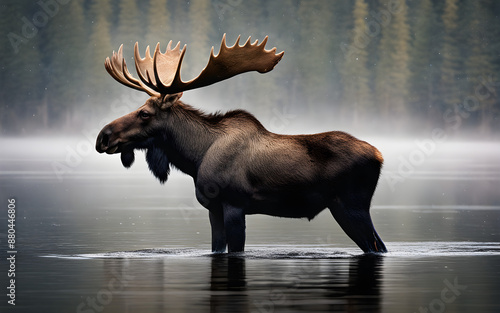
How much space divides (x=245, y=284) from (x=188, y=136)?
3.67 m

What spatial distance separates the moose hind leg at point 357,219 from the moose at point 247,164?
1 centimetres

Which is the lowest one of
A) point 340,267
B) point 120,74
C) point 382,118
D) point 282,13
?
point 340,267

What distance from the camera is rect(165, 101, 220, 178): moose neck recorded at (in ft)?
49.4

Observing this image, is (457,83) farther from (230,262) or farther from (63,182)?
(230,262)

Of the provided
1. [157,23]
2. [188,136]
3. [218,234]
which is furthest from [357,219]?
[157,23]

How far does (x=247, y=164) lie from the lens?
48.1ft

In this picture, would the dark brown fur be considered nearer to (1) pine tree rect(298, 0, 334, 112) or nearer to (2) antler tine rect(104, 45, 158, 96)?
(2) antler tine rect(104, 45, 158, 96)

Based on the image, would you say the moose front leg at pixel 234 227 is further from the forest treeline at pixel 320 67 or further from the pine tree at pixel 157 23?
the pine tree at pixel 157 23

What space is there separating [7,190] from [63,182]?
21.8ft

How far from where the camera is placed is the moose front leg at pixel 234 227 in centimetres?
1451

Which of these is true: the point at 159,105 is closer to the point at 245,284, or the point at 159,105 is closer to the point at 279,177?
the point at 279,177

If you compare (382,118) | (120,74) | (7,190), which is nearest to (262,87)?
(382,118)

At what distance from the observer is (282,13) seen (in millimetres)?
145500

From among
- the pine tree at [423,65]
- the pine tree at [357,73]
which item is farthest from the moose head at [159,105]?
the pine tree at [357,73]
